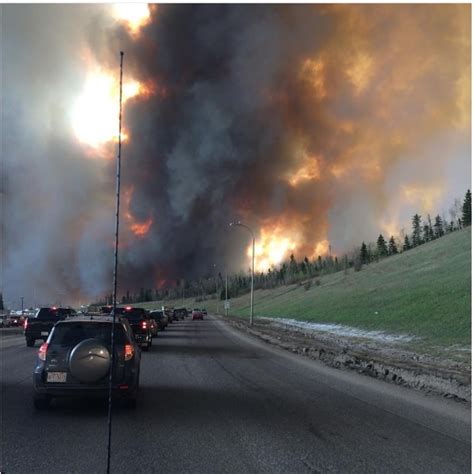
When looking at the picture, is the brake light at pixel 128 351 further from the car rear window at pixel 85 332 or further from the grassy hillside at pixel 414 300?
the grassy hillside at pixel 414 300

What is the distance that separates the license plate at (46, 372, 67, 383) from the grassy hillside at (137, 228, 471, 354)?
2172 centimetres

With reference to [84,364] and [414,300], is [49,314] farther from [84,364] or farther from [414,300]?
[414,300]

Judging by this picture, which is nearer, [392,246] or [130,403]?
[130,403]

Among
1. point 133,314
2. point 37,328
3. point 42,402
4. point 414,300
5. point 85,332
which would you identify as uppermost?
point 85,332

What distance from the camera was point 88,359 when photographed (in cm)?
852

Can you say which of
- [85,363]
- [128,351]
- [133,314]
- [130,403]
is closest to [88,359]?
[85,363]

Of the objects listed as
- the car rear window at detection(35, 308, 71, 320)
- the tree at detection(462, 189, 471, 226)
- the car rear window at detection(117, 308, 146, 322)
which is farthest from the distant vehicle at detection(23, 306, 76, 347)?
the tree at detection(462, 189, 471, 226)

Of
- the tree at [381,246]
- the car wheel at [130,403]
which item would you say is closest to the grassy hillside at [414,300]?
the car wheel at [130,403]

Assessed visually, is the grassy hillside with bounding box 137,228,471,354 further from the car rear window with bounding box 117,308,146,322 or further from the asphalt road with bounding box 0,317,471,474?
the asphalt road with bounding box 0,317,471,474

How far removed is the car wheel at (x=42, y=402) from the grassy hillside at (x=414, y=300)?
71.1 ft

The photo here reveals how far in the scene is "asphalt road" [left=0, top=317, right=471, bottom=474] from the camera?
6.07 metres

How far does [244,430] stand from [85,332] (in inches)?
139

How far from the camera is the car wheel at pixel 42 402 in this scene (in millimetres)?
9062

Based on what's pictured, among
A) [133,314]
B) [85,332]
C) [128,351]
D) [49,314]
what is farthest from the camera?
[49,314]
